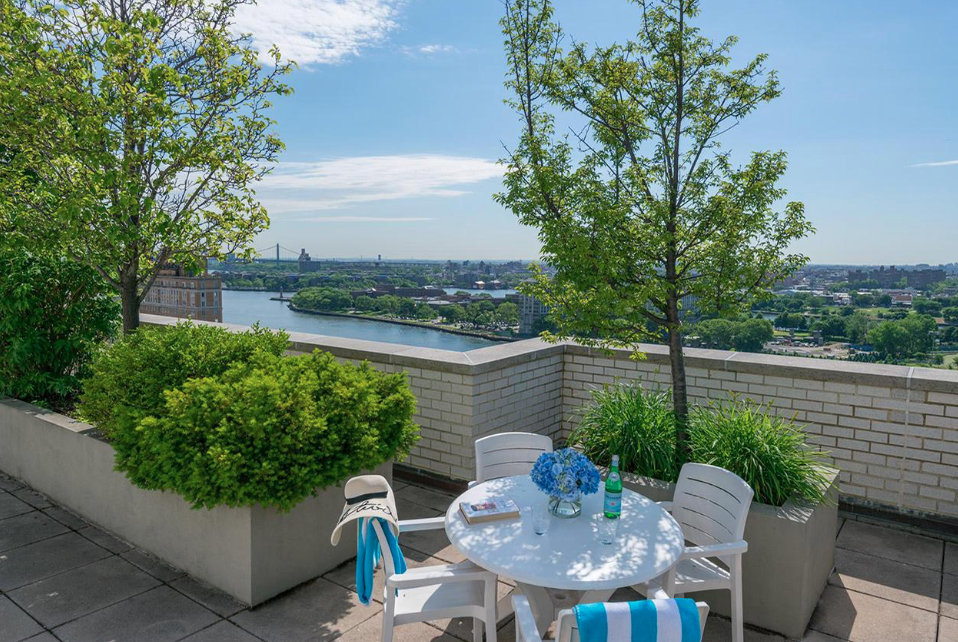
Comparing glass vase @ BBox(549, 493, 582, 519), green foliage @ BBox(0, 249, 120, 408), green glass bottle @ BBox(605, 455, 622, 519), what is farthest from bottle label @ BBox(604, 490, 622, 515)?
green foliage @ BBox(0, 249, 120, 408)

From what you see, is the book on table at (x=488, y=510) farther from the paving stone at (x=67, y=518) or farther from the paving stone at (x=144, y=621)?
the paving stone at (x=67, y=518)

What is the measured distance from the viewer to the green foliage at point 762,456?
3.37m

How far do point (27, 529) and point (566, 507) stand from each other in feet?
13.3

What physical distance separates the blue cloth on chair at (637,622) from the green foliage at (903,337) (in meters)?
4.80

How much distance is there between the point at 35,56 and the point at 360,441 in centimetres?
449

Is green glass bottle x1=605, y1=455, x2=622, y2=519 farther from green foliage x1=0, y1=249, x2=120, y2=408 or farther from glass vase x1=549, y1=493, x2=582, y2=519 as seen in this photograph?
green foliage x1=0, y1=249, x2=120, y2=408

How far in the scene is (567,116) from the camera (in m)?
4.36

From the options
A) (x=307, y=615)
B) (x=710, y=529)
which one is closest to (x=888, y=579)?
(x=710, y=529)

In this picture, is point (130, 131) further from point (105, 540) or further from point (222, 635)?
point (222, 635)

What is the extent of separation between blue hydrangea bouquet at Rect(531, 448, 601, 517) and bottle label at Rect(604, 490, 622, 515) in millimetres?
71

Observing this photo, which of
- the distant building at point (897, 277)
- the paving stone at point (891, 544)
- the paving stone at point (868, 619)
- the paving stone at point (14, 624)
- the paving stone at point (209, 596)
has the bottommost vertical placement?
the paving stone at point (209, 596)

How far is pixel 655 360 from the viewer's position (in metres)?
5.36

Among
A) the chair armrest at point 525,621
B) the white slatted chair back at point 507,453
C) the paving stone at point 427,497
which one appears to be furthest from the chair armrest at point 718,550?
the paving stone at point 427,497

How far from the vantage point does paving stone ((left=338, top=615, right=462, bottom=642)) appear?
2975 mm
